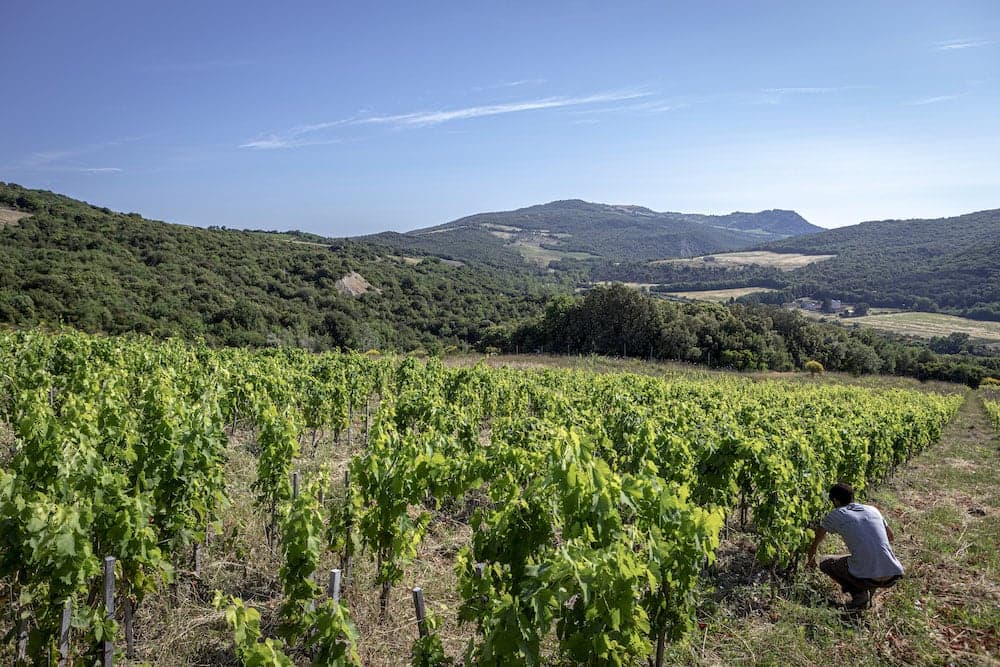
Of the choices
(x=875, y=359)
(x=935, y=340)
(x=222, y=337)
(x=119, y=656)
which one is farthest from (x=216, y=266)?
(x=935, y=340)

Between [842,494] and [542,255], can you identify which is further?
[542,255]

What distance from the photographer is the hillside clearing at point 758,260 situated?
162250 mm

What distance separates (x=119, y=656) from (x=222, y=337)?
36.3 metres

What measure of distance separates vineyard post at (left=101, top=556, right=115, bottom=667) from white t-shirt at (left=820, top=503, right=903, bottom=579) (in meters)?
6.33

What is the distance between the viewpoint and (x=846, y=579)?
5.52 m

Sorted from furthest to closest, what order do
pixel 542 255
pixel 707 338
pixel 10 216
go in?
pixel 542 255
pixel 707 338
pixel 10 216

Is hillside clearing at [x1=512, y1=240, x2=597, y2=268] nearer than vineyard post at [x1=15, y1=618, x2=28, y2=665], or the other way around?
vineyard post at [x1=15, y1=618, x2=28, y2=665]

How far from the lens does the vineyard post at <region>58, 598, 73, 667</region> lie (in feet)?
11.0

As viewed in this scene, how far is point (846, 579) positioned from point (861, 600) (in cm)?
21

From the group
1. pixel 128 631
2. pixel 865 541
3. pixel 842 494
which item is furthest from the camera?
pixel 842 494

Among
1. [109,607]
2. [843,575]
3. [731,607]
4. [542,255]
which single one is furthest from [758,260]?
[109,607]

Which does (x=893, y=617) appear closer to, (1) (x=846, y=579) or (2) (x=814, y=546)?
(1) (x=846, y=579)

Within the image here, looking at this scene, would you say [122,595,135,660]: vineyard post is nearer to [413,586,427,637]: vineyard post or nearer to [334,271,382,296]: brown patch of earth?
[413,586,427,637]: vineyard post

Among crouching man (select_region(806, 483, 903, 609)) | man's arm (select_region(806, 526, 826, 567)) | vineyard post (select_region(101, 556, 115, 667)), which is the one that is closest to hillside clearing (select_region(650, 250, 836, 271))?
man's arm (select_region(806, 526, 826, 567))
